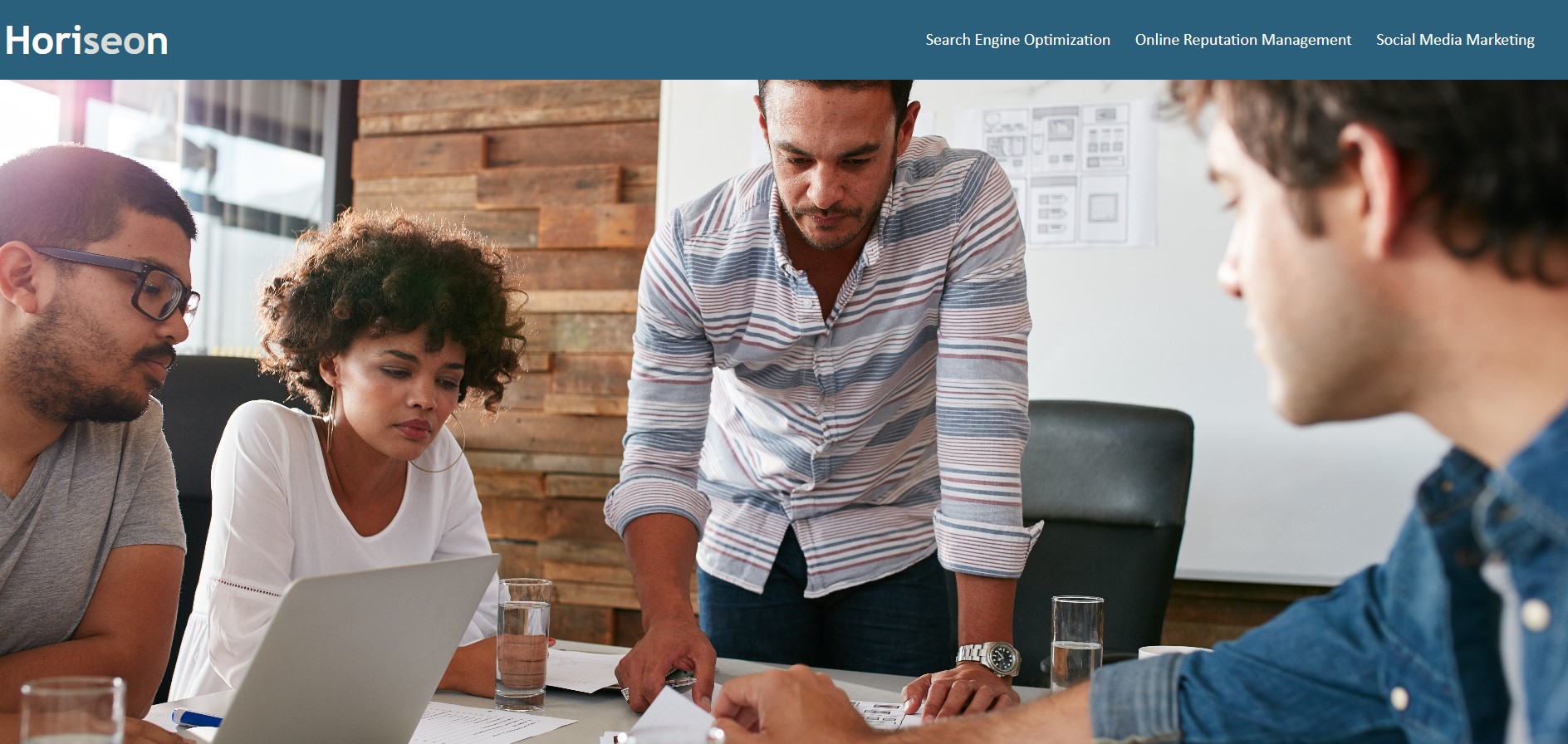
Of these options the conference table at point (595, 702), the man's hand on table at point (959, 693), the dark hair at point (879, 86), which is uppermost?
the dark hair at point (879, 86)

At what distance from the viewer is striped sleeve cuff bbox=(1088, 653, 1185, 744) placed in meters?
0.98

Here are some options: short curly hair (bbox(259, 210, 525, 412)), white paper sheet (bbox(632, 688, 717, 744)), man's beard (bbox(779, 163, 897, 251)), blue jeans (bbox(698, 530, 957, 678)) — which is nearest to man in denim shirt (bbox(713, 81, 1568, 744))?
white paper sheet (bbox(632, 688, 717, 744))

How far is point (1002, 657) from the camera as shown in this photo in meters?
1.48

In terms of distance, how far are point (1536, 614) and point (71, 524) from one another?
1378 mm

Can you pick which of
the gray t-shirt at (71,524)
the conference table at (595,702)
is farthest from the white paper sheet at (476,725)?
the gray t-shirt at (71,524)

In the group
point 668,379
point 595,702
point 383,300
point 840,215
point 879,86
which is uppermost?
point 879,86

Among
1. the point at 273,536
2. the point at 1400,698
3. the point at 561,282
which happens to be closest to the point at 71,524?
the point at 273,536

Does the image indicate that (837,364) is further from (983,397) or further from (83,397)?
(83,397)

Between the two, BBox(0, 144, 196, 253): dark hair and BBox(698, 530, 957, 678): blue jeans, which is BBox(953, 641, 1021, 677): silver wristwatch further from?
BBox(0, 144, 196, 253): dark hair

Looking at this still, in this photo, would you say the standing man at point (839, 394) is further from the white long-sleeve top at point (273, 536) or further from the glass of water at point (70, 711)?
the glass of water at point (70, 711)

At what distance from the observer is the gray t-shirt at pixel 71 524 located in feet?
4.39

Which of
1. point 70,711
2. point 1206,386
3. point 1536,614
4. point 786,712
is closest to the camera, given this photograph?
point 1536,614

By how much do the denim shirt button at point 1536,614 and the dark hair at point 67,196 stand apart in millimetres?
1372
